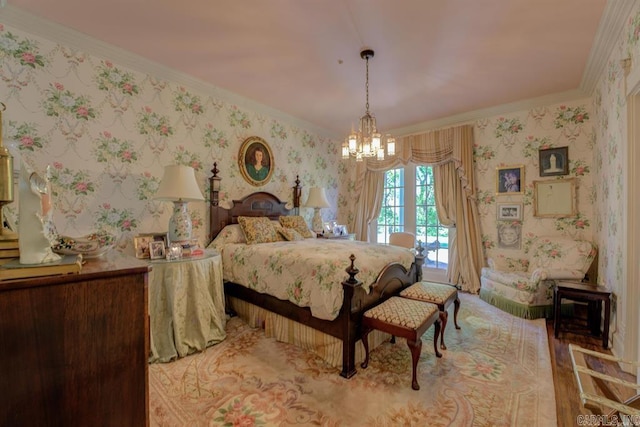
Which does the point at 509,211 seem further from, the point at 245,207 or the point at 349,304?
the point at 245,207

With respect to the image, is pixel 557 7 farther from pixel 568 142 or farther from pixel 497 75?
pixel 568 142

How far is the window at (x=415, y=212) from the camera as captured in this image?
4.63 m

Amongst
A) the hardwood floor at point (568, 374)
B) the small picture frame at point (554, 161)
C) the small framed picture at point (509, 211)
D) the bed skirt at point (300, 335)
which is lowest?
the hardwood floor at point (568, 374)

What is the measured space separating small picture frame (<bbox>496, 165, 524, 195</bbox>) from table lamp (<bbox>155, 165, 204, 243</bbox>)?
13.4 ft

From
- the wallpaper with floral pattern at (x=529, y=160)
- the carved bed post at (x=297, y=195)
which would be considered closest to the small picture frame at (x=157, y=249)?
the carved bed post at (x=297, y=195)

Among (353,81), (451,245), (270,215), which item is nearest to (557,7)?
(353,81)

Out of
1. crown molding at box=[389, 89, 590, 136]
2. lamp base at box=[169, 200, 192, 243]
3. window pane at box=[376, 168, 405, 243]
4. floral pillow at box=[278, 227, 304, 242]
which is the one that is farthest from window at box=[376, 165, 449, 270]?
lamp base at box=[169, 200, 192, 243]

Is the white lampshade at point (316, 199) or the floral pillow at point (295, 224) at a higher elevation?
the white lampshade at point (316, 199)

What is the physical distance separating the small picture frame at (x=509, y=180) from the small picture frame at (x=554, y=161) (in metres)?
0.24

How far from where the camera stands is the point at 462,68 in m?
2.91

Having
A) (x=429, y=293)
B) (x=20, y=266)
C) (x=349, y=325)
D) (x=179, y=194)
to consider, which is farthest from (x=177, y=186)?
(x=429, y=293)

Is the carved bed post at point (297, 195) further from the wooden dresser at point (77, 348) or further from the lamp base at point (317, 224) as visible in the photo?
the wooden dresser at point (77, 348)

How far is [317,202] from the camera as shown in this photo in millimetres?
4387

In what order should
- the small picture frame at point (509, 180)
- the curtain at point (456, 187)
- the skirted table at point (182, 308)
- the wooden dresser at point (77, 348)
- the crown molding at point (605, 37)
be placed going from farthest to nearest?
1. the curtain at point (456, 187)
2. the small picture frame at point (509, 180)
3. the skirted table at point (182, 308)
4. the crown molding at point (605, 37)
5. the wooden dresser at point (77, 348)
